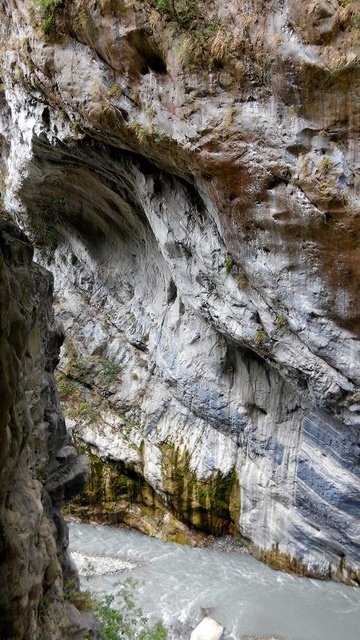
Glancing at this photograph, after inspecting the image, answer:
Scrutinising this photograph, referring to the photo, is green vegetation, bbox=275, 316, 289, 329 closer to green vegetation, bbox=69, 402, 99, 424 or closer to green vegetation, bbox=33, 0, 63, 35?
green vegetation, bbox=33, 0, 63, 35

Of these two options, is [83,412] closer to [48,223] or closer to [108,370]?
[108,370]

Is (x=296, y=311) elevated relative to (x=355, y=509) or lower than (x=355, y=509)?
elevated

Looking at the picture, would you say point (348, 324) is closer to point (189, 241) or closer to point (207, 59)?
point (189, 241)

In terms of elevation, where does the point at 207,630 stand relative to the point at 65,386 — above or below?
below

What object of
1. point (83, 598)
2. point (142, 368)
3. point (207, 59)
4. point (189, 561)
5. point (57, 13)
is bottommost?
point (189, 561)

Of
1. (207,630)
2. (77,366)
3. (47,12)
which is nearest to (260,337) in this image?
(207,630)

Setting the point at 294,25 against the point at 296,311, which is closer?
the point at 294,25

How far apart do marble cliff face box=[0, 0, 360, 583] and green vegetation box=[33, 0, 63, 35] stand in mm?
31

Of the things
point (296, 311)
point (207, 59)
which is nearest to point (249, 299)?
point (296, 311)

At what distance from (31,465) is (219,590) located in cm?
550

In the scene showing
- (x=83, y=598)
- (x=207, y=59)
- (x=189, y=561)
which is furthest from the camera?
(x=189, y=561)

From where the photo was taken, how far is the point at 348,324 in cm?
702

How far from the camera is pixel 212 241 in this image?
8164 millimetres

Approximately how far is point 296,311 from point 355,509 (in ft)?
12.5
